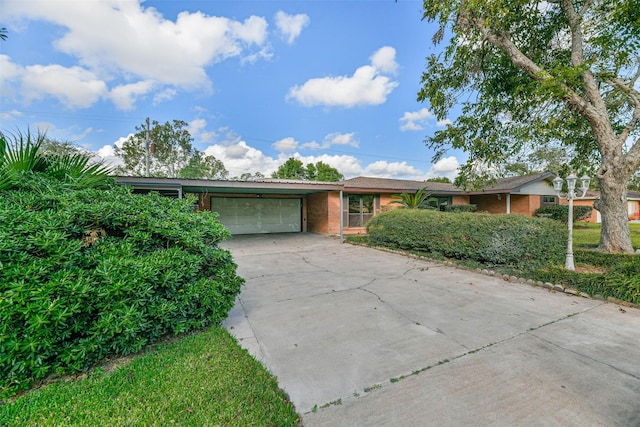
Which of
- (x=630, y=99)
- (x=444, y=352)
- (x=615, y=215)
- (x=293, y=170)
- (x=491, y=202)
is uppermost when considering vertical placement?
(x=293, y=170)

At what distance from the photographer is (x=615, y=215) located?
702 centimetres

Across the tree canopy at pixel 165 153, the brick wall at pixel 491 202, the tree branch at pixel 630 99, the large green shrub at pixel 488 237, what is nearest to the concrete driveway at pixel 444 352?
the large green shrub at pixel 488 237

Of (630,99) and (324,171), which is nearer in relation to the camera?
(630,99)

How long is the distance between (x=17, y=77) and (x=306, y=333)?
15.1 meters

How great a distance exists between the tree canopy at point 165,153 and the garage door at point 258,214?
1598 centimetres

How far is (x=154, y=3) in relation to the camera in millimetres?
7988

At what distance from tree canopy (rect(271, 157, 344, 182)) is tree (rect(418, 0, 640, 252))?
2931 centimetres

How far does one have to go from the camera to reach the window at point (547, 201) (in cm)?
1820

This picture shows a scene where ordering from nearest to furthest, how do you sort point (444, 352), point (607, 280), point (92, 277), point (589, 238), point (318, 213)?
point (92, 277)
point (444, 352)
point (607, 280)
point (589, 238)
point (318, 213)

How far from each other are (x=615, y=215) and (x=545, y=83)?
4205 millimetres

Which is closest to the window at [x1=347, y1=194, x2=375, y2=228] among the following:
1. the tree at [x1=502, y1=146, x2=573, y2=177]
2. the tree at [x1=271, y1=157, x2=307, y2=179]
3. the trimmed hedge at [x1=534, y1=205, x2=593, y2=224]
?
the trimmed hedge at [x1=534, y1=205, x2=593, y2=224]

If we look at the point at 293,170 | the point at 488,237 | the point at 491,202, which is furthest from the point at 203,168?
the point at 488,237

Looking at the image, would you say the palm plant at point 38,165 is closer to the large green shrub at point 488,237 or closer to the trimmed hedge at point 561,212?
the large green shrub at point 488,237

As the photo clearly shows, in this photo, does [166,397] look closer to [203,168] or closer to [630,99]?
[630,99]
